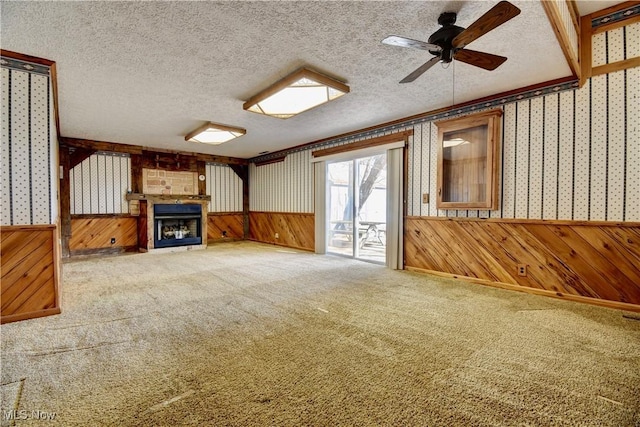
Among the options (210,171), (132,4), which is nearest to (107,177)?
(210,171)

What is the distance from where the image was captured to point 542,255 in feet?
11.3

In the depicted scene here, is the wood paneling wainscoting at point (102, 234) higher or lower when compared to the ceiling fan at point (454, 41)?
lower

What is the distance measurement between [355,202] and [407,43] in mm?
3835

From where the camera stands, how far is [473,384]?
168cm

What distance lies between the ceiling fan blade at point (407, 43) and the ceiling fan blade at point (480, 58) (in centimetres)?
21

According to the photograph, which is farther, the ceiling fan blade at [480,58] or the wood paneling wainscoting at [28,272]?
the wood paneling wainscoting at [28,272]

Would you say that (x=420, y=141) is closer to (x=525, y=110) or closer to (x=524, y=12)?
(x=525, y=110)

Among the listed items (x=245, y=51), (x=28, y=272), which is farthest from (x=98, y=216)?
(x=245, y=51)

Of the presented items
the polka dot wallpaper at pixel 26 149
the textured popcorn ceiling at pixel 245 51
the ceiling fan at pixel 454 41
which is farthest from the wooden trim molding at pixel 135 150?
the ceiling fan at pixel 454 41

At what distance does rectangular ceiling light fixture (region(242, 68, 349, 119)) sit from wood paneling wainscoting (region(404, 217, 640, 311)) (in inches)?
101

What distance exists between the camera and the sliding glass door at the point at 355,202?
5.82 m

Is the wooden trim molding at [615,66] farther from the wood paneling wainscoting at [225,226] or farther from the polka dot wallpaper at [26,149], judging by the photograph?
the wood paneling wainscoting at [225,226]

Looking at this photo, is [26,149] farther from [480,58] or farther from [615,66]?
[615,66]

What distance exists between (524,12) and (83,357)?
4188 mm
